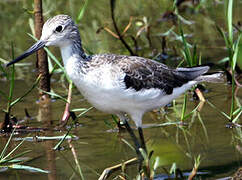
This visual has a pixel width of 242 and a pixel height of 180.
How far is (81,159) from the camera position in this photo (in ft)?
23.0

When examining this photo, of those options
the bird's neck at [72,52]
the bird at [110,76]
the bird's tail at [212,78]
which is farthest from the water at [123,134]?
the bird's neck at [72,52]

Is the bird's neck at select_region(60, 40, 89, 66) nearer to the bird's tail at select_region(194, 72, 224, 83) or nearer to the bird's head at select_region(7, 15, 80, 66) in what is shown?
the bird's head at select_region(7, 15, 80, 66)

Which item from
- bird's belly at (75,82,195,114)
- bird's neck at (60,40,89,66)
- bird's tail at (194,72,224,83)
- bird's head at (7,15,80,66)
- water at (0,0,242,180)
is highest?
bird's head at (7,15,80,66)

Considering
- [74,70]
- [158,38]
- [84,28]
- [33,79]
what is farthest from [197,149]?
[84,28]

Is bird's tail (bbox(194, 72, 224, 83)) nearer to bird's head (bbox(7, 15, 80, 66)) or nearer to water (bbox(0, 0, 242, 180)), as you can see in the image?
water (bbox(0, 0, 242, 180))

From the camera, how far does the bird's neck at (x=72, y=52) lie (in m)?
6.69

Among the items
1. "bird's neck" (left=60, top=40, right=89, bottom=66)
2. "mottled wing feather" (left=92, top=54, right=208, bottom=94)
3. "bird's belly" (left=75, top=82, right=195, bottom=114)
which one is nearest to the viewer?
"bird's belly" (left=75, top=82, right=195, bottom=114)

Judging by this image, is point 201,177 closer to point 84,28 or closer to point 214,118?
point 214,118

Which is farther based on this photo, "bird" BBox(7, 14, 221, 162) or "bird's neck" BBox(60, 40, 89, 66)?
"bird's neck" BBox(60, 40, 89, 66)

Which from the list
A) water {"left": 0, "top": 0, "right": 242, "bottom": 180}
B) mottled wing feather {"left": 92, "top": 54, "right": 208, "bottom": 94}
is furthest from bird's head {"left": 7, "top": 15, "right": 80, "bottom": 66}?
water {"left": 0, "top": 0, "right": 242, "bottom": 180}

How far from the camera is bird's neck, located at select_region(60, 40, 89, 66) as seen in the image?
22.0ft

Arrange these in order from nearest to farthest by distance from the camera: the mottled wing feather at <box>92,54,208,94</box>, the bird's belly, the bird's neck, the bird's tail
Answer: the bird's belly, the bird's neck, the mottled wing feather at <box>92,54,208,94</box>, the bird's tail

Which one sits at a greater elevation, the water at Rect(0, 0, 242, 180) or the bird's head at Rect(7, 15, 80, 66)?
the bird's head at Rect(7, 15, 80, 66)

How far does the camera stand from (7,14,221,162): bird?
655 cm
